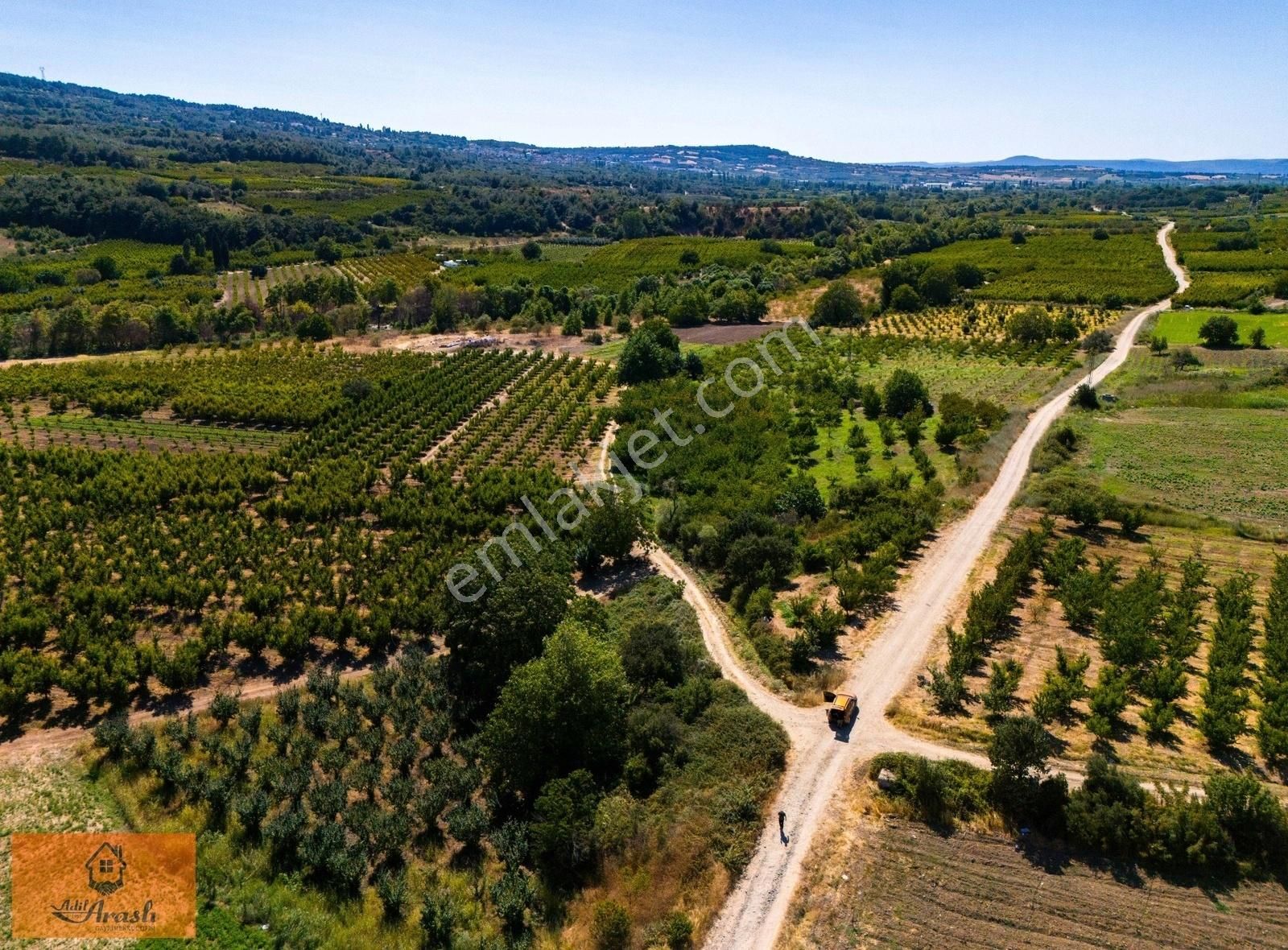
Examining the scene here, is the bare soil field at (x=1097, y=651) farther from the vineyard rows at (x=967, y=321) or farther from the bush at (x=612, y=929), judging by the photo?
the vineyard rows at (x=967, y=321)

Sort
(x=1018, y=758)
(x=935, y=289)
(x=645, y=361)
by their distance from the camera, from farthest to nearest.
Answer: (x=935, y=289) < (x=645, y=361) < (x=1018, y=758)

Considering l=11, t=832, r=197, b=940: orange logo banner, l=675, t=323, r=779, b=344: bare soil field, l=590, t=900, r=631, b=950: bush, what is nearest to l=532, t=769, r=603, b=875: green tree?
l=590, t=900, r=631, b=950: bush

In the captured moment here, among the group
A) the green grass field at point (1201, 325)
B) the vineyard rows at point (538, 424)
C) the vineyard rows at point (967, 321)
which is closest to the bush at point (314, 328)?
the vineyard rows at point (538, 424)

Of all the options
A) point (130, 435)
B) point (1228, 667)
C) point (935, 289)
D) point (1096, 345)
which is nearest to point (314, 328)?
point (130, 435)

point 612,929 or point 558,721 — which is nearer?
point 612,929

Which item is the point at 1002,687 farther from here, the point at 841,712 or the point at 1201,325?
the point at 1201,325

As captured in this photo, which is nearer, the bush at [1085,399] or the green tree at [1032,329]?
the bush at [1085,399]

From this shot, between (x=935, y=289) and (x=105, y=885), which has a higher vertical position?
(x=935, y=289)

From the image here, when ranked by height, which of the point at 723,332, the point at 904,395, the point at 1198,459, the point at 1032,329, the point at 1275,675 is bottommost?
the point at 1275,675
